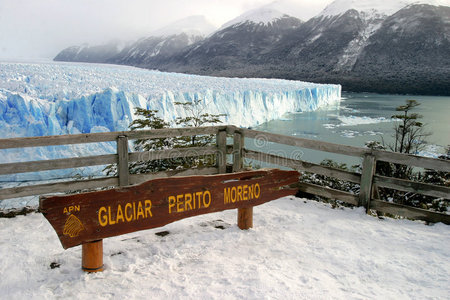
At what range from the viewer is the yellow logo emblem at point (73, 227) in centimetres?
244

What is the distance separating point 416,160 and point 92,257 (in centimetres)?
343

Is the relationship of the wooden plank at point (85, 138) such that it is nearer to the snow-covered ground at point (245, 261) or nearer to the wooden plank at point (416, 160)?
the snow-covered ground at point (245, 261)

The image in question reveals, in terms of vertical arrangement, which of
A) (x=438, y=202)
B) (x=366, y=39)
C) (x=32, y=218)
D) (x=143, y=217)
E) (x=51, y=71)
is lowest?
(x=438, y=202)

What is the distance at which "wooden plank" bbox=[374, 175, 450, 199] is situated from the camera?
12.3 ft

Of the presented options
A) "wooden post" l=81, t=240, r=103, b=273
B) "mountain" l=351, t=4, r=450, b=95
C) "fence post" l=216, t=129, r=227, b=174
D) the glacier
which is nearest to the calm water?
the glacier

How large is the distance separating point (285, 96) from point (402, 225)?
26886 millimetres

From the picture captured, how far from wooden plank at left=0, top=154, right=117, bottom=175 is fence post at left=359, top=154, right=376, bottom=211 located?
2.98 metres

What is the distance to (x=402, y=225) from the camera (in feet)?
13.0

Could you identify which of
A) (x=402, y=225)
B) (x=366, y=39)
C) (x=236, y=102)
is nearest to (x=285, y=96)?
(x=236, y=102)

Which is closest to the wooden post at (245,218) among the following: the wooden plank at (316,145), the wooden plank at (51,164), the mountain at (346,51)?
the wooden plank at (316,145)

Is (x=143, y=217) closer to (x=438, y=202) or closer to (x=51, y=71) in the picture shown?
(x=438, y=202)

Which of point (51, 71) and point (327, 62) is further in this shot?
point (327, 62)

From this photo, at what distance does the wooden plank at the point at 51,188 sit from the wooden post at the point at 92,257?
1.53 metres

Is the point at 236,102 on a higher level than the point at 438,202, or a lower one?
higher
